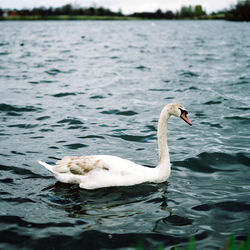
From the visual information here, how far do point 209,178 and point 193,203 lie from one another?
1327 mm

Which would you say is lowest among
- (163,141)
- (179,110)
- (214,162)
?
(214,162)

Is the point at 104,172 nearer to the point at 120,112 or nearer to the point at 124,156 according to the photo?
the point at 124,156

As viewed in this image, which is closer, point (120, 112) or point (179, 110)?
point (179, 110)

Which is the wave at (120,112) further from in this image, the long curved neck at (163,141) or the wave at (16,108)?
the long curved neck at (163,141)

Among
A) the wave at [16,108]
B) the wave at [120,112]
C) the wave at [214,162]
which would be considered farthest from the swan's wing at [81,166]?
the wave at [16,108]

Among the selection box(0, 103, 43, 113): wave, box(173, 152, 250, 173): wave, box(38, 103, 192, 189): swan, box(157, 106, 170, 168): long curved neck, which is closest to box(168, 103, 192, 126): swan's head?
box(157, 106, 170, 168): long curved neck

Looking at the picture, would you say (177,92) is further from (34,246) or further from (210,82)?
(34,246)

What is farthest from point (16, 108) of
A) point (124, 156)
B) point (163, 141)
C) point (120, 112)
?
point (163, 141)

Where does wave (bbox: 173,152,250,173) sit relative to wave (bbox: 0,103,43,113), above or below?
below

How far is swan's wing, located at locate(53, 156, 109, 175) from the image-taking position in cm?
695

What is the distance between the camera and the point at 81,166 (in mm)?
7074

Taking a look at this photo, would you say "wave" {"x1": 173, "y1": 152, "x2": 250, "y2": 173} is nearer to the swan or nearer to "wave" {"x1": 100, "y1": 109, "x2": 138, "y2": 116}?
the swan

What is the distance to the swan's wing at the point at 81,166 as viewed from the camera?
695cm

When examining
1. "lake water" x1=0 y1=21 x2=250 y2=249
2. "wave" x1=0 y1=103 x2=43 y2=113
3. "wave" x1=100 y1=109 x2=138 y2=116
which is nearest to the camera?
"lake water" x1=0 y1=21 x2=250 y2=249
